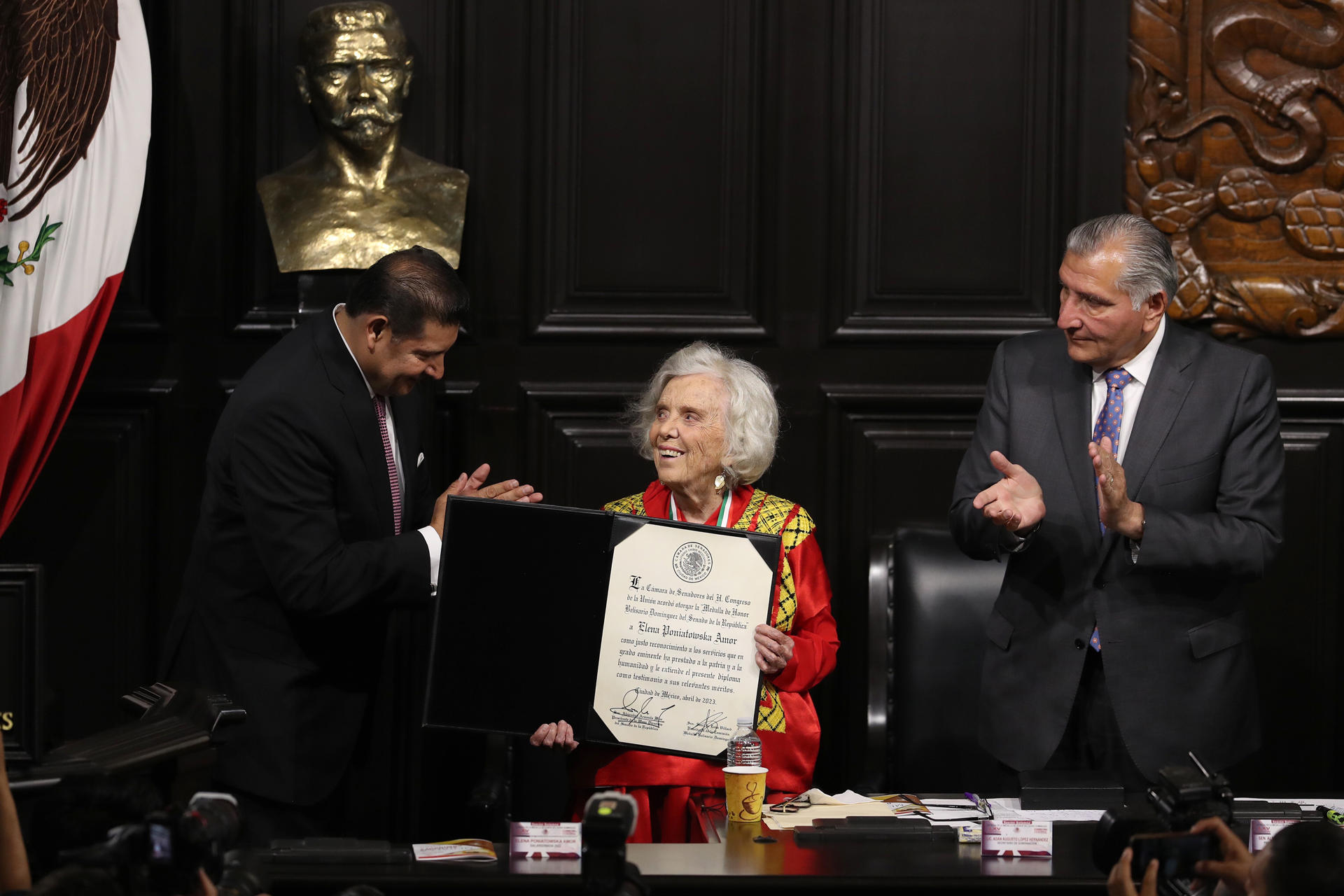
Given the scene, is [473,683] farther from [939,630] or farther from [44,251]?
[44,251]

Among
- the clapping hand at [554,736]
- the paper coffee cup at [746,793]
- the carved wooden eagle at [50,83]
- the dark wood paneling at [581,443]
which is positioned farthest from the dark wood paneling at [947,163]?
the carved wooden eagle at [50,83]

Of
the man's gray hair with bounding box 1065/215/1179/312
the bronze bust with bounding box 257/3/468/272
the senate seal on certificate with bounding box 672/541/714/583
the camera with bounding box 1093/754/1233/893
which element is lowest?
the camera with bounding box 1093/754/1233/893

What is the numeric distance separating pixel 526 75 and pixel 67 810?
288cm

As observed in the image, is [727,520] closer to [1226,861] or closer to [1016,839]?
[1016,839]

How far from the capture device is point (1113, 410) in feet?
10.1

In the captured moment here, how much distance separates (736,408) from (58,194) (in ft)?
5.70

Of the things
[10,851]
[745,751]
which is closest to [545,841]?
[745,751]

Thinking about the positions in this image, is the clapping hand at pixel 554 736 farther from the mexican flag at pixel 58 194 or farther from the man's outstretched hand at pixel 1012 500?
the mexican flag at pixel 58 194

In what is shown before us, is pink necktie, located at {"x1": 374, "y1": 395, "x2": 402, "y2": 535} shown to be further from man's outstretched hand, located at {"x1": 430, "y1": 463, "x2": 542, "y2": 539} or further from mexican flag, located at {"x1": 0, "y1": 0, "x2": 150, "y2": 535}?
mexican flag, located at {"x1": 0, "y1": 0, "x2": 150, "y2": 535}

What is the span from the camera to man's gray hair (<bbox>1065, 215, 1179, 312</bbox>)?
3000mm

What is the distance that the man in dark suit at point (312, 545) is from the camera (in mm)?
3006

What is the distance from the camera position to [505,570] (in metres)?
2.87

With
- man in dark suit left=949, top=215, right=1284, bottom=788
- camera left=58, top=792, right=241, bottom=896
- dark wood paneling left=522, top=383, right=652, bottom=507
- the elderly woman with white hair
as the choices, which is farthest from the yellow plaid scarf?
camera left=58, top=792, right=241, bottom=896

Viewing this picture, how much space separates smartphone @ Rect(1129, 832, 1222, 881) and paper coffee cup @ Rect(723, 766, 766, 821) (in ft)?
3.28
